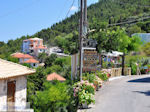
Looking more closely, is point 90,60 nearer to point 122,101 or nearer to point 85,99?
point 122,101

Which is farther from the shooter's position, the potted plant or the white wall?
the potted plant

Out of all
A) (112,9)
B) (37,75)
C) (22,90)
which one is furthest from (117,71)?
(112,9)

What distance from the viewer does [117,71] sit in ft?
82.5

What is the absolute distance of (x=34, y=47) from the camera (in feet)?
347

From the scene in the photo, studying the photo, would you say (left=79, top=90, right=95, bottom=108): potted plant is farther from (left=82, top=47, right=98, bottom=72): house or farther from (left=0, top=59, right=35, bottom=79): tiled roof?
(left=82, top=47, right=98, bottom=72): house

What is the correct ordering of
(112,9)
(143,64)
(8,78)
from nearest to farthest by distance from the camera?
1. (8,78)
2. (143,64)
3. (112,9)

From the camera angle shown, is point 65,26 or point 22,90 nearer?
point 22,90

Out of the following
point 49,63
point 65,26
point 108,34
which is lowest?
point 49,63

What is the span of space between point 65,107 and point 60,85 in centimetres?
188

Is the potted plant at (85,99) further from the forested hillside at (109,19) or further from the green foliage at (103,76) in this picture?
the forested hillside at (109,19)

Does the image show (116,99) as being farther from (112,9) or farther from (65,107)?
(112,9)

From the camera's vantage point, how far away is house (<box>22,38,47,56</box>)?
9994 centimetres

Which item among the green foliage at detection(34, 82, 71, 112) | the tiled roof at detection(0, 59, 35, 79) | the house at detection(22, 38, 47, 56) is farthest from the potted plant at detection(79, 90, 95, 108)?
the house at detection(22, 38, 47, 56)

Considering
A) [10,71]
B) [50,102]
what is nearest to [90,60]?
[10,71]
